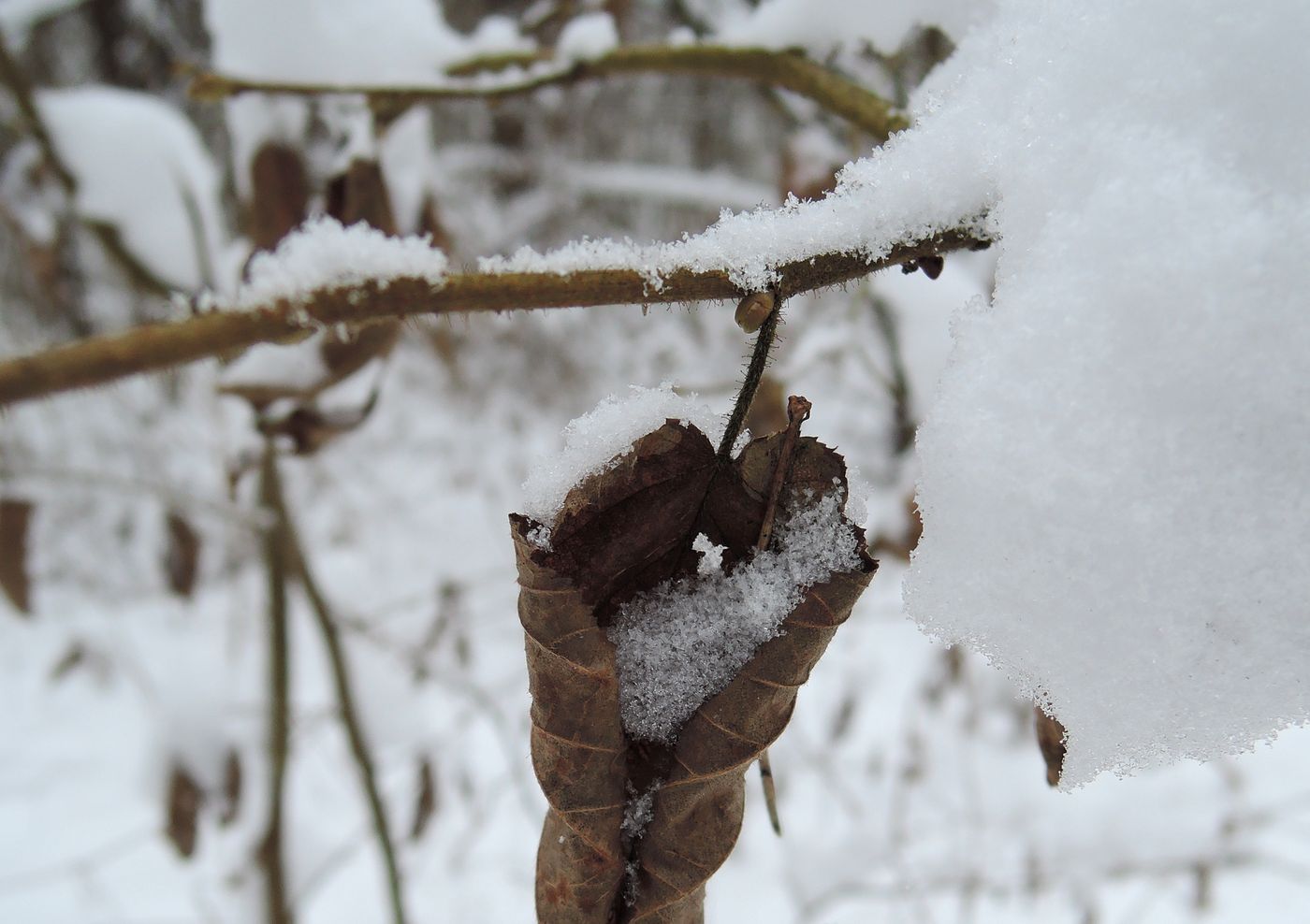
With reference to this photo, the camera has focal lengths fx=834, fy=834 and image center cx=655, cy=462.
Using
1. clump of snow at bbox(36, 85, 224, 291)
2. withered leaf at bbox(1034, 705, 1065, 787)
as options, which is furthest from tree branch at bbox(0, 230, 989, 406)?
clump of snow at bbox(36, 85, 224, 291)

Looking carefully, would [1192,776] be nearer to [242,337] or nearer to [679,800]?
[679,800]

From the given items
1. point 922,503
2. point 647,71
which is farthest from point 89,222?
point 922,503

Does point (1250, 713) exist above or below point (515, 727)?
below

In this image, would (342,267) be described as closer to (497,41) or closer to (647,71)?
(647,71)

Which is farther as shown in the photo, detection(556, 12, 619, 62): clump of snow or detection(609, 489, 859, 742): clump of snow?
detection(556, 12, 619, 62): clump of snow

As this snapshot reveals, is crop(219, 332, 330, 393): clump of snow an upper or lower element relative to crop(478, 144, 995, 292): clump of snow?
upper

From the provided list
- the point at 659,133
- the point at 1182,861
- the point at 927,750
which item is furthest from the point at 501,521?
the point at 1182,861

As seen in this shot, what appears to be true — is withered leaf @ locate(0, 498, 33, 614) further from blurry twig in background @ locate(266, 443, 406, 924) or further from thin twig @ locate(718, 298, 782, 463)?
thin twig @ locate(718, 298, 782, 463)
